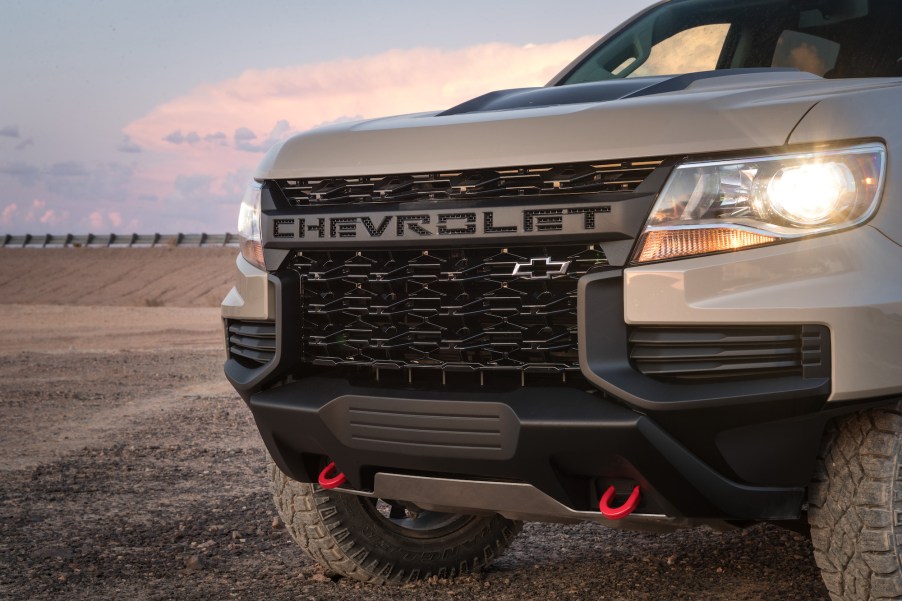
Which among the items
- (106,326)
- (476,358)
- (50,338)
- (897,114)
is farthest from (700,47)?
(106,326)

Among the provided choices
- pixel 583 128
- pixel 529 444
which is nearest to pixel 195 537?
pixel 529 444

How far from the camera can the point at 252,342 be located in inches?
141

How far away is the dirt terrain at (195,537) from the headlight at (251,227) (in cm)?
137

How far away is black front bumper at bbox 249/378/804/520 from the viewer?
2.89 metres

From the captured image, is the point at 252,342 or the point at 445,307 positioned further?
the point at 252,342

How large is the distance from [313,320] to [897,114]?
5.89 ft

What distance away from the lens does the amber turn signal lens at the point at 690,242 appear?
9.18 feet

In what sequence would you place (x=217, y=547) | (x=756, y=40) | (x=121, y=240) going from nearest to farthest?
(x=756, y=40) < (x=217, y=547) < (x=121, y=240)

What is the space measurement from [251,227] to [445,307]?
870 millimetres

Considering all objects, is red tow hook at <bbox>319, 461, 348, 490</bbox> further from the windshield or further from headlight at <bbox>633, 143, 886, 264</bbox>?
the windshield

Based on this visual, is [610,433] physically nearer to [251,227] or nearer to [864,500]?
[864,500]

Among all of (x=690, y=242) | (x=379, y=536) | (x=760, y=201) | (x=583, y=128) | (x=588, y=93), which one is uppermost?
(x=588, y=93)

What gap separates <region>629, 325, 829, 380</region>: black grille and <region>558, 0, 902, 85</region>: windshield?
1632 millimetres

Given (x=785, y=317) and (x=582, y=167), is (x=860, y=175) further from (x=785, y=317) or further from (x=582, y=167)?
(x=582, y=167)
